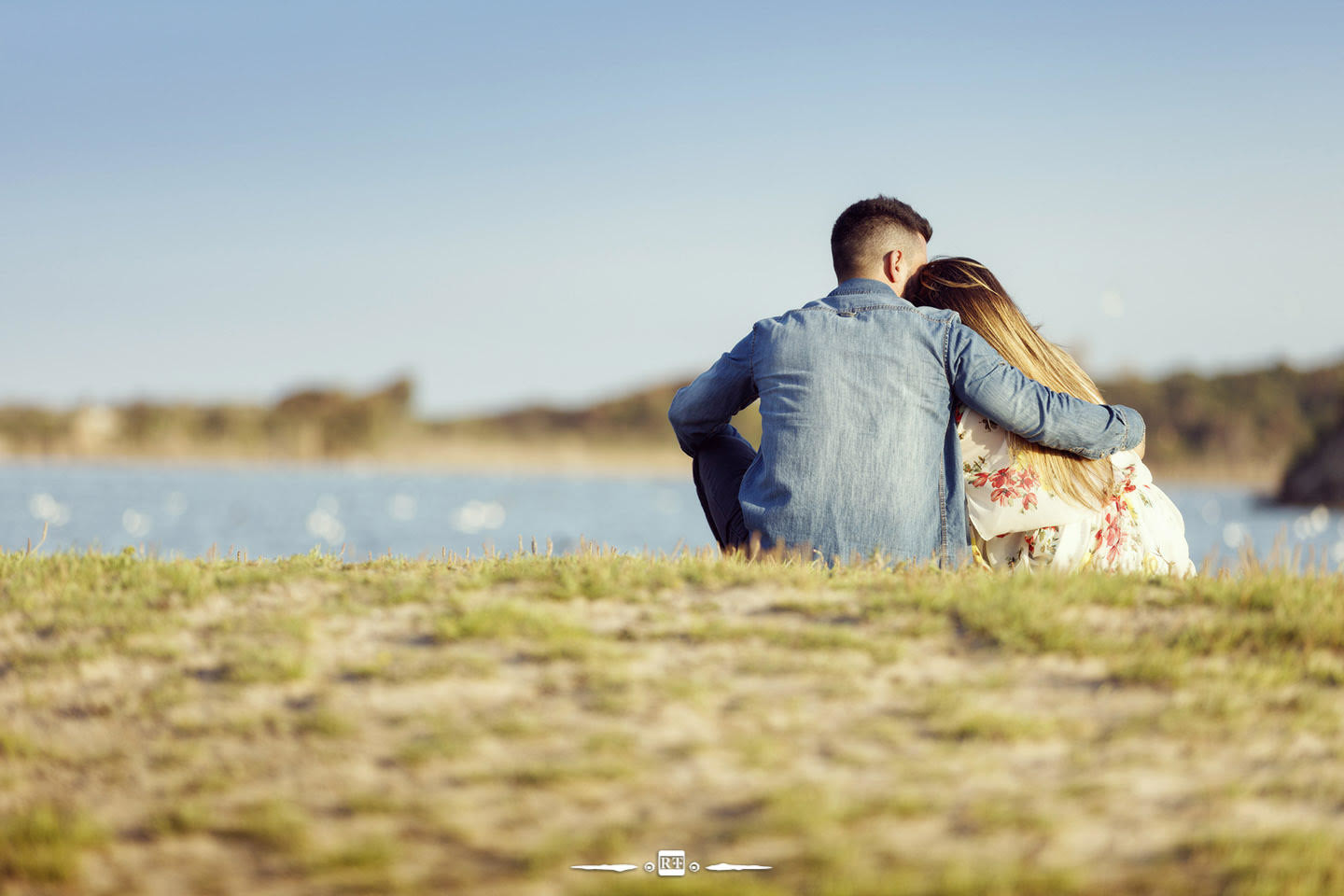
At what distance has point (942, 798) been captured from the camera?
9.21ft

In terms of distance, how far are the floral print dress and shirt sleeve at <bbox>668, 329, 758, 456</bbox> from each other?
3.58ft

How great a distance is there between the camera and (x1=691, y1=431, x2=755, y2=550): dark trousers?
568cm

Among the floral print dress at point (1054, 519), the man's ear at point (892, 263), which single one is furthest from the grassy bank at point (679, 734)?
the man's ear at point (892, 263)

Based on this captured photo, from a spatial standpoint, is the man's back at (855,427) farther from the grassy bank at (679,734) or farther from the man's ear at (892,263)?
the grassy bank at (679,734)

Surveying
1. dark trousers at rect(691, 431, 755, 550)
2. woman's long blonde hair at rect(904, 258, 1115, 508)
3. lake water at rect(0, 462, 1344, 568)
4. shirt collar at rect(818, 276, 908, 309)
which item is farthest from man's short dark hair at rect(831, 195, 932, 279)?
lake water at rect(0, 462, 1344, 568)

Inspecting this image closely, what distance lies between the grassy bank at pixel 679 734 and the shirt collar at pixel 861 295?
52.4 inches

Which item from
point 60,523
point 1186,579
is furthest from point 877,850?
point 60,523

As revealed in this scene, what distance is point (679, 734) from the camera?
10.2 ft

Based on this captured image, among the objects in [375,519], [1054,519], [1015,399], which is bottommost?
[1054,519]

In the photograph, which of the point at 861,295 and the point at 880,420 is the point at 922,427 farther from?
the point at 861,295

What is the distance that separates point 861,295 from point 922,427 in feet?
2.39

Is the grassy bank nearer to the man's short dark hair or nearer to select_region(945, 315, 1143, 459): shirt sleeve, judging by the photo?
select_region(945, 315, 1143, 459): shirt sleeve

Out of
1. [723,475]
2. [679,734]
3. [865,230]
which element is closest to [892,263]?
[865,230]

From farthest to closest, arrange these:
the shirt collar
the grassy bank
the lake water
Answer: the lake water, the shirt collar, the grassy bank
